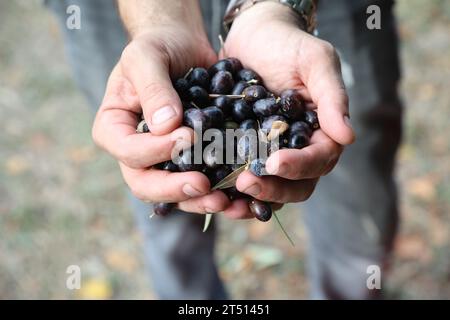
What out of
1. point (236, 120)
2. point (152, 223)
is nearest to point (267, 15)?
point (236, 120)

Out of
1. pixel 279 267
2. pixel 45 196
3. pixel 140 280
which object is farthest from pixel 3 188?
pixel 279 267

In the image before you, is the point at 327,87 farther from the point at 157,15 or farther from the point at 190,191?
the point at 157,15

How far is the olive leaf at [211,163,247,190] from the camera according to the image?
1.08 m

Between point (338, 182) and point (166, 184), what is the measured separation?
2.74 feet

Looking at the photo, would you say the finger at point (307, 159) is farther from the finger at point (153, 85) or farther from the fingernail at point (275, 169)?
the finger at point (153, 85)

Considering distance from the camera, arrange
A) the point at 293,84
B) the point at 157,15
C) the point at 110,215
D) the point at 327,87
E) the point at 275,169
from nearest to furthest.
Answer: the point at 275,169
the point at 327,87
the point at 293,84
the point at 157,15
the point at 110,215

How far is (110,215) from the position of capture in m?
2.42

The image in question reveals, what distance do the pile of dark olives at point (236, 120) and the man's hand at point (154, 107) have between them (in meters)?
0.04

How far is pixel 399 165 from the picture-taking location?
251 cm

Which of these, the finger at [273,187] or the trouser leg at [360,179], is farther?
the trouser leg at [360,179]

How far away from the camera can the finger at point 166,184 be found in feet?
3.42

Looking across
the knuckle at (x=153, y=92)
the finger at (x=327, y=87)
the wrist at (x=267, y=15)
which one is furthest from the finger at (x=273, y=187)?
the wrist at (x=267, y=15)

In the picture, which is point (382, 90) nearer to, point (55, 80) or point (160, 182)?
point (160, 182)

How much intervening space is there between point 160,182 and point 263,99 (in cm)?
29
